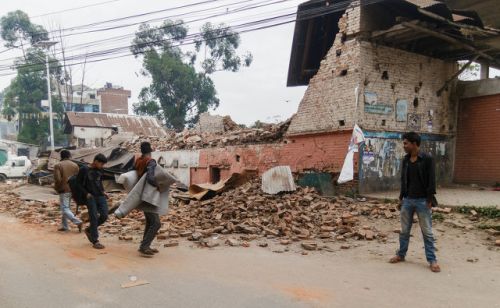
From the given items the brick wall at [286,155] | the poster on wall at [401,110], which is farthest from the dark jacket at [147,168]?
the poster on wall at [401,110]

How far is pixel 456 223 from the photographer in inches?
294

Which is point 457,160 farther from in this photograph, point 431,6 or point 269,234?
point 269,234

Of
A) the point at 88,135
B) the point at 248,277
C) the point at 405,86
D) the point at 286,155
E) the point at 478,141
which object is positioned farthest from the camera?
the point at 88,135

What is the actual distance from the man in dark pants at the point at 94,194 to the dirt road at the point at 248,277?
29 centimetres

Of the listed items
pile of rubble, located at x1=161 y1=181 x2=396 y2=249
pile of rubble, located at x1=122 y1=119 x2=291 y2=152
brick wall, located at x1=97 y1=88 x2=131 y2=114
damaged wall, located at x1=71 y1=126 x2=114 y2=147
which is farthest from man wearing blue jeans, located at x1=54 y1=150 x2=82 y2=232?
brick wall, located at x1=97 y1=88 x2=131 y2=114

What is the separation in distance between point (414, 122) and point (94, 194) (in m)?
9.24

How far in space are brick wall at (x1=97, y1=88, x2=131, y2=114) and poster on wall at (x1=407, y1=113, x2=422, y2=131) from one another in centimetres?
4666

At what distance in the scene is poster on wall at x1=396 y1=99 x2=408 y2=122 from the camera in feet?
36.6

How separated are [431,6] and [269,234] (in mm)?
6734

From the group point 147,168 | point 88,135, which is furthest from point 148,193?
point 88,135

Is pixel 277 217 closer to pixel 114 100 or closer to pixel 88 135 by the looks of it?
pixel 88 135

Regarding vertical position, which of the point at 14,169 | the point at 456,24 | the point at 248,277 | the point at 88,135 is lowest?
the point at 14,169

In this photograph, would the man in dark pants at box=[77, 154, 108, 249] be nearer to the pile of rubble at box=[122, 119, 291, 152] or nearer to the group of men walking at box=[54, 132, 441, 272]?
the group of men walking at box=[54, 132, 441, 272]

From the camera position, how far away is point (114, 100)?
53.8m
